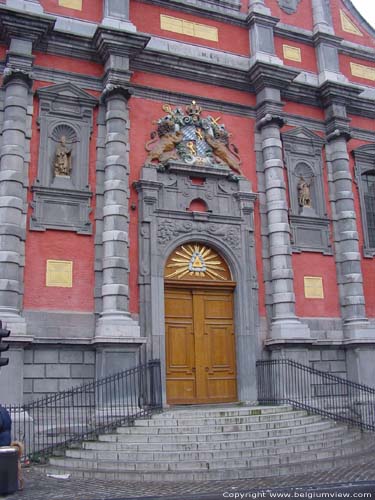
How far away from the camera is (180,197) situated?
46.8ft

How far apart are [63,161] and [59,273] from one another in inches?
104

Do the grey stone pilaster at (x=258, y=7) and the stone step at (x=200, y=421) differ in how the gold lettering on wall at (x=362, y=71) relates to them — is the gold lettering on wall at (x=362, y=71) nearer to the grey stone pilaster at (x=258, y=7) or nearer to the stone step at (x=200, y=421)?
the grey stone pilaster at (x=258, y=7)

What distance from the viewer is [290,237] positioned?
15094 mm

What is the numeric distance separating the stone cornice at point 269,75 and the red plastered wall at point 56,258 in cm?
582

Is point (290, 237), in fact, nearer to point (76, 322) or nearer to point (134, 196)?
point (134, 196)

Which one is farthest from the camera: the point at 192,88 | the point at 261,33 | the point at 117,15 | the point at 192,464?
the point at 261,33

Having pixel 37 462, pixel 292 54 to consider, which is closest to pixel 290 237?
pixel 292 54

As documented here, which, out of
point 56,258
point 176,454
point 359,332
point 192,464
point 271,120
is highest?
point 271,120

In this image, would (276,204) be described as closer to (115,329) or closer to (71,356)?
(115,329)

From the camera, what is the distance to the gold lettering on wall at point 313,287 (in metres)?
15.1

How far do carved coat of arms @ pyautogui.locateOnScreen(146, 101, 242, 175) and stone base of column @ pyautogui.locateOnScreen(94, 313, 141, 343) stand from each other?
403 centimetres

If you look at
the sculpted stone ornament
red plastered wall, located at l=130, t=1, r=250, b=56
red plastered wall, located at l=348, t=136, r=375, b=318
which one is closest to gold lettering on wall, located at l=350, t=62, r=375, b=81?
the sculpted stone ornament

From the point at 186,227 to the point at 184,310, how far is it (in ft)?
6.51

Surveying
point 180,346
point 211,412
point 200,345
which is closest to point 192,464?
point 211,412
